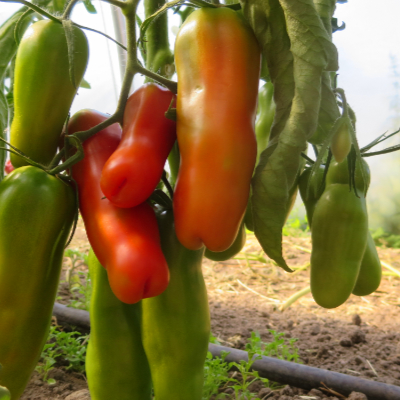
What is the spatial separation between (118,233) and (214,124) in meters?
0.13

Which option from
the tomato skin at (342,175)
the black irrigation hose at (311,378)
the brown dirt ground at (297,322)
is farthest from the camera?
the brown dirt ground at (297,322)

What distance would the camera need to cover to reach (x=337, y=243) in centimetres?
55

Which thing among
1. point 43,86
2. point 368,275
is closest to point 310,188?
point 368,275

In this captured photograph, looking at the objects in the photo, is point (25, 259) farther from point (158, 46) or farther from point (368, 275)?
point (368, 275)

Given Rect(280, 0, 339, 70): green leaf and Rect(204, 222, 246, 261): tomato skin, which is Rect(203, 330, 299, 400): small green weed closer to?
Rect(204, 222, 246, 261): tomato skin

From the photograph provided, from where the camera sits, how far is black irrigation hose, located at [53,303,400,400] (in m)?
0.80

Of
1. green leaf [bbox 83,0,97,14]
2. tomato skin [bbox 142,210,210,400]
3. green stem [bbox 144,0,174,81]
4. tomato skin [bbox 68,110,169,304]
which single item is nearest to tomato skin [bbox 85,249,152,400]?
tomato skin [bbox 142,210,210,400]

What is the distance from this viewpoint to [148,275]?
14.8 inches

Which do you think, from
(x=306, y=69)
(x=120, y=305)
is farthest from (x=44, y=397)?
(x=306, y=69)

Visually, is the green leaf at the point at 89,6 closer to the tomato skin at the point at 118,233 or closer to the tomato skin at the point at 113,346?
the tomato skin at the point at 118,233

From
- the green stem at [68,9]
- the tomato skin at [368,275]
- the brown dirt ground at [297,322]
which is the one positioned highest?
the green stem at [68,9]

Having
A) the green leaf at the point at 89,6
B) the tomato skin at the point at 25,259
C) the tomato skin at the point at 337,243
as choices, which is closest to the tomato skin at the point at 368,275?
the tomato skin at the point at 337,243

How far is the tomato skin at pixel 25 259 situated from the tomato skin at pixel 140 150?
9 cm

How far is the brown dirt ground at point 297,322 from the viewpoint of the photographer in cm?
95
